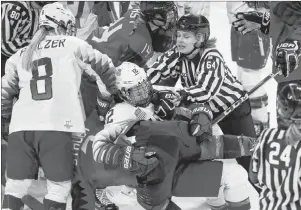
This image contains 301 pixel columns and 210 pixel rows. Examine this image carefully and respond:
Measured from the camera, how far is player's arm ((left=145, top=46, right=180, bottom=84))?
3.18m

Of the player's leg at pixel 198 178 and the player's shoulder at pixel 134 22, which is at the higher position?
the player's shoulder at pixel 134 22

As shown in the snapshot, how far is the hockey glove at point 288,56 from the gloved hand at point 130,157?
57 centimetres

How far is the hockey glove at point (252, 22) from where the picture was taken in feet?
10.3

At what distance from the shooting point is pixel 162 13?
3.23 metres

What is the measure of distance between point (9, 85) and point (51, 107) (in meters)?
0.24

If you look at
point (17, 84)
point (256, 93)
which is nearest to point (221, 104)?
point (256, 93)

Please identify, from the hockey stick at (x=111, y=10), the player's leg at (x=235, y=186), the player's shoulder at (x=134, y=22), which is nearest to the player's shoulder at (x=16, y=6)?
the hockey stick at (x=111, y=10)

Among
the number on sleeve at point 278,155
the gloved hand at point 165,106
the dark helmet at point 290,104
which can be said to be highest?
the dark helmet at point 290,104

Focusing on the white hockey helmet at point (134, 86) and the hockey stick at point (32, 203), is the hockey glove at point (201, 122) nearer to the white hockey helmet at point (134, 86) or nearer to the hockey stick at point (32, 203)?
the white hockey helmet at point (134, 86)

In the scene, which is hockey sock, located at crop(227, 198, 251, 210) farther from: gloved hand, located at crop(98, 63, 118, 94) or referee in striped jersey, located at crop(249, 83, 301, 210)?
gloved hand, located at crop(98, 63, 118, 94)

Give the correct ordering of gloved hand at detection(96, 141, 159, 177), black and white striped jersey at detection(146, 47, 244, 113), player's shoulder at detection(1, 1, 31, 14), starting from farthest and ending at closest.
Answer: player's shoulder at detection(1, 1, 31, 14) < black and white striped jersey at detection(146, 47, 244, 113) < gloved hand at detection(96, 141, 159, 177)

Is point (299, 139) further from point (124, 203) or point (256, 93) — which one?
point (124, 203)

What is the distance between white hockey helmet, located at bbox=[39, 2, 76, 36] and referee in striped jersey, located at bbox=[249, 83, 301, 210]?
0.95 meters

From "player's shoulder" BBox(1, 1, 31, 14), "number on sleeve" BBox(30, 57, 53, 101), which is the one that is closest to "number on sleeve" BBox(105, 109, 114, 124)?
"number on sleeve" BBox(30, 57, 53, 101)
